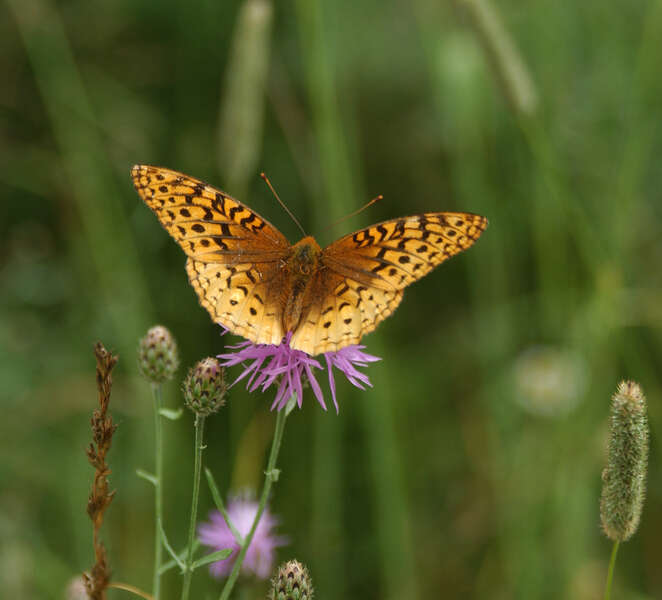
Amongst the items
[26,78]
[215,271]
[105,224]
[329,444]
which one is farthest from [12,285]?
[215,271]

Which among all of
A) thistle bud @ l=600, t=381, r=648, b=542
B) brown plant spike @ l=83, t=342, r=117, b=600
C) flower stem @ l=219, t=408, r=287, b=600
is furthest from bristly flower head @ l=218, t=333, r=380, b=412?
thistle bud @ l=600, t=381, r=648, b=542

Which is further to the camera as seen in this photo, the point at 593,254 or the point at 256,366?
the point at 593,254

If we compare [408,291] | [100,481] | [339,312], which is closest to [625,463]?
[339,312]

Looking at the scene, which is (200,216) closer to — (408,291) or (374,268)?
(374,268)

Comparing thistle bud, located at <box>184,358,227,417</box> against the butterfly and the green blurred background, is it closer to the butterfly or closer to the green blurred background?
the butterfly

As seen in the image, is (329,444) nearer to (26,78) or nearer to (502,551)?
(502,551)

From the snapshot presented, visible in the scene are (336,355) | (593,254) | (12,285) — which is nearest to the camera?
(336,355)
